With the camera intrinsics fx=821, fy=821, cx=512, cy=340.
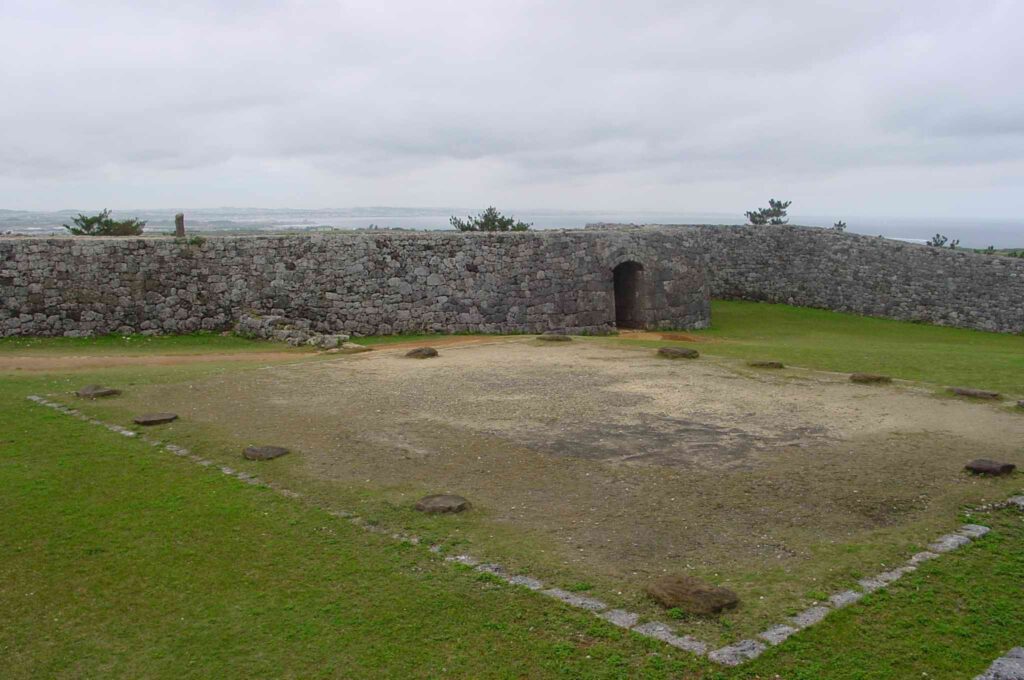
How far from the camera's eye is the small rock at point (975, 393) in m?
11.2

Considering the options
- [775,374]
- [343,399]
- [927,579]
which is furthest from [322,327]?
[927,579]

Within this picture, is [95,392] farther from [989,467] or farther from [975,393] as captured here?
[975,393]

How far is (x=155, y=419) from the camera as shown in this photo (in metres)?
10.1

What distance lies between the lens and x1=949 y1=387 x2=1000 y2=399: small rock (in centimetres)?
1122

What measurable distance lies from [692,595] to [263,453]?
5.11 m

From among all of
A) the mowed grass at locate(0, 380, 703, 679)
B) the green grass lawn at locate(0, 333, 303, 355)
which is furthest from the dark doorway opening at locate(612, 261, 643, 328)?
the mowed grass at locate(0, 380, 703, 679)

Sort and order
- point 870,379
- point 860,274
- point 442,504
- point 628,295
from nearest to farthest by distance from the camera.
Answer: point 442,504
point 870,379
point 628,295
point 860,274

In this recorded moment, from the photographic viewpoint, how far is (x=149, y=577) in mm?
6094

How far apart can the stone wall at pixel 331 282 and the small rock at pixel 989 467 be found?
13.1 m

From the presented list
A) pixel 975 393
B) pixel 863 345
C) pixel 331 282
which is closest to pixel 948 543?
pixel 975 393

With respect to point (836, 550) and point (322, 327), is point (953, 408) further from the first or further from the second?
point (322, 327)

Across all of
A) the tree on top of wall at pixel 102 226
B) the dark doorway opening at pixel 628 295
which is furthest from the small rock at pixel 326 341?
the tree on top of wall at pixel 102 226

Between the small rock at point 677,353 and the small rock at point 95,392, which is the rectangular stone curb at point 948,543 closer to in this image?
the small rock at point 677,353

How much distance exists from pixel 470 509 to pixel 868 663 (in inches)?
136
